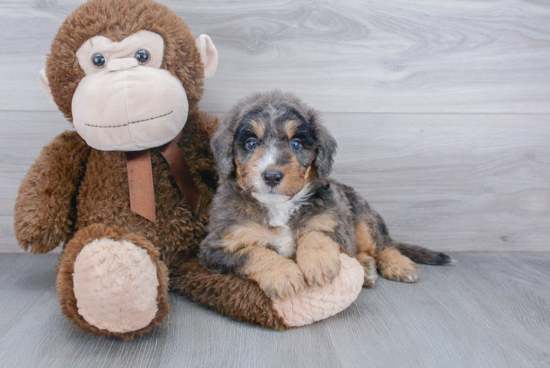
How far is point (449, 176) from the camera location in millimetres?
2910

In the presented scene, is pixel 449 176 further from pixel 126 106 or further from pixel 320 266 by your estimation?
pixel 126 106

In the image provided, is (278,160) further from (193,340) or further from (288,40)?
(288,40)

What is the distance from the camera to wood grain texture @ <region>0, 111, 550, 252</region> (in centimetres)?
283

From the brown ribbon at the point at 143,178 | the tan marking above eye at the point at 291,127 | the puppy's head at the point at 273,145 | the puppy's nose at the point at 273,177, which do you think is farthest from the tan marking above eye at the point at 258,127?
the brown ribbon at the point at 143,178

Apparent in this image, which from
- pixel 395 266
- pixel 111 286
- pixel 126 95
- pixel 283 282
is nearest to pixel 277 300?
pixel 283 282

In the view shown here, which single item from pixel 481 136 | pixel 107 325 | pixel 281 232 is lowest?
pixel 107 325

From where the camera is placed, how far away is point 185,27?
2.12 m

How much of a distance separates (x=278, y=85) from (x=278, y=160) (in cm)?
104

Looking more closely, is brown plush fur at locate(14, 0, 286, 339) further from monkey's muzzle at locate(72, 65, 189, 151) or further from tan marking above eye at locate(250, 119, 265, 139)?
tan marking above eye at locate(250, 119, 265, 139)

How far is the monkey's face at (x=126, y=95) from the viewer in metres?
1.85

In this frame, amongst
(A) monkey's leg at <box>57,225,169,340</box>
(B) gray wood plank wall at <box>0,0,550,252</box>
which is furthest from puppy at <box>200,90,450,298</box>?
(B) gray wood plank wall at <box>0,0,550,252</box>

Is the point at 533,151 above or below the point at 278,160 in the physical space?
below

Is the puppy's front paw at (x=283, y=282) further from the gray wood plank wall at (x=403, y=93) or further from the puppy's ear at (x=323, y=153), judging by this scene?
A: the gray wood plank wall at (x=403, y=93)

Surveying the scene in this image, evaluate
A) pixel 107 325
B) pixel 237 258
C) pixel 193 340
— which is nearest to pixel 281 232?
pixel 237 258
